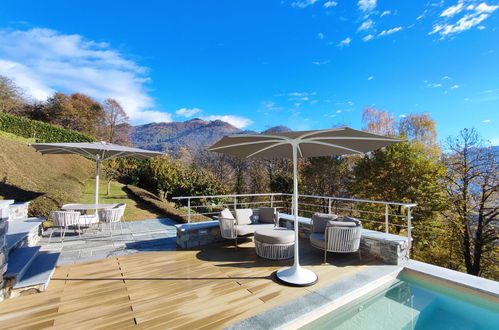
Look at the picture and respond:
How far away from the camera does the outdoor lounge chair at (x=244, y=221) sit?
4.89 metres

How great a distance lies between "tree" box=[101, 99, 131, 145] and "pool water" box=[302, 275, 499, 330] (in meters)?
29.3

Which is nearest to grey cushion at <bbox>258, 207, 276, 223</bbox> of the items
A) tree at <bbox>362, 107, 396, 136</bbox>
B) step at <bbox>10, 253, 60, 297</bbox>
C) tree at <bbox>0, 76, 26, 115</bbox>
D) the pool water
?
the pool water

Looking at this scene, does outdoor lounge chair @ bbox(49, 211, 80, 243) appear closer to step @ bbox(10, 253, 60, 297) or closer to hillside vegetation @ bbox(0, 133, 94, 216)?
step @ bbox(10, 253, 60, 297)

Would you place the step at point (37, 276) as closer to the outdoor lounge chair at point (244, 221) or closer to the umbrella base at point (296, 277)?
the outdoor lounge chair at point (244, 221)

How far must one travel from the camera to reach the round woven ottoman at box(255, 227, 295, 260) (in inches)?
167

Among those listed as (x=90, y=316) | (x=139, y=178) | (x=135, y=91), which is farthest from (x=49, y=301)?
(x=135, y=91)

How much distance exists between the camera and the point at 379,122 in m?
19.1

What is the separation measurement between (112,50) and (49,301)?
11.2 meters

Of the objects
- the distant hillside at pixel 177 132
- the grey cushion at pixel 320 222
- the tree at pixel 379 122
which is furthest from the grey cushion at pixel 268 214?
the distant hillside at pixel 177 132

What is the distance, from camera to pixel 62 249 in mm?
4840

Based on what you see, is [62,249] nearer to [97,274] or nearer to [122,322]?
[97,274]

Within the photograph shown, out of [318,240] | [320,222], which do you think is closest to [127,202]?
[320,222]

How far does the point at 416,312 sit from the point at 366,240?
62.9 inches

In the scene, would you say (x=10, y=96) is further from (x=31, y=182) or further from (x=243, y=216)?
(x=243, y=216)
